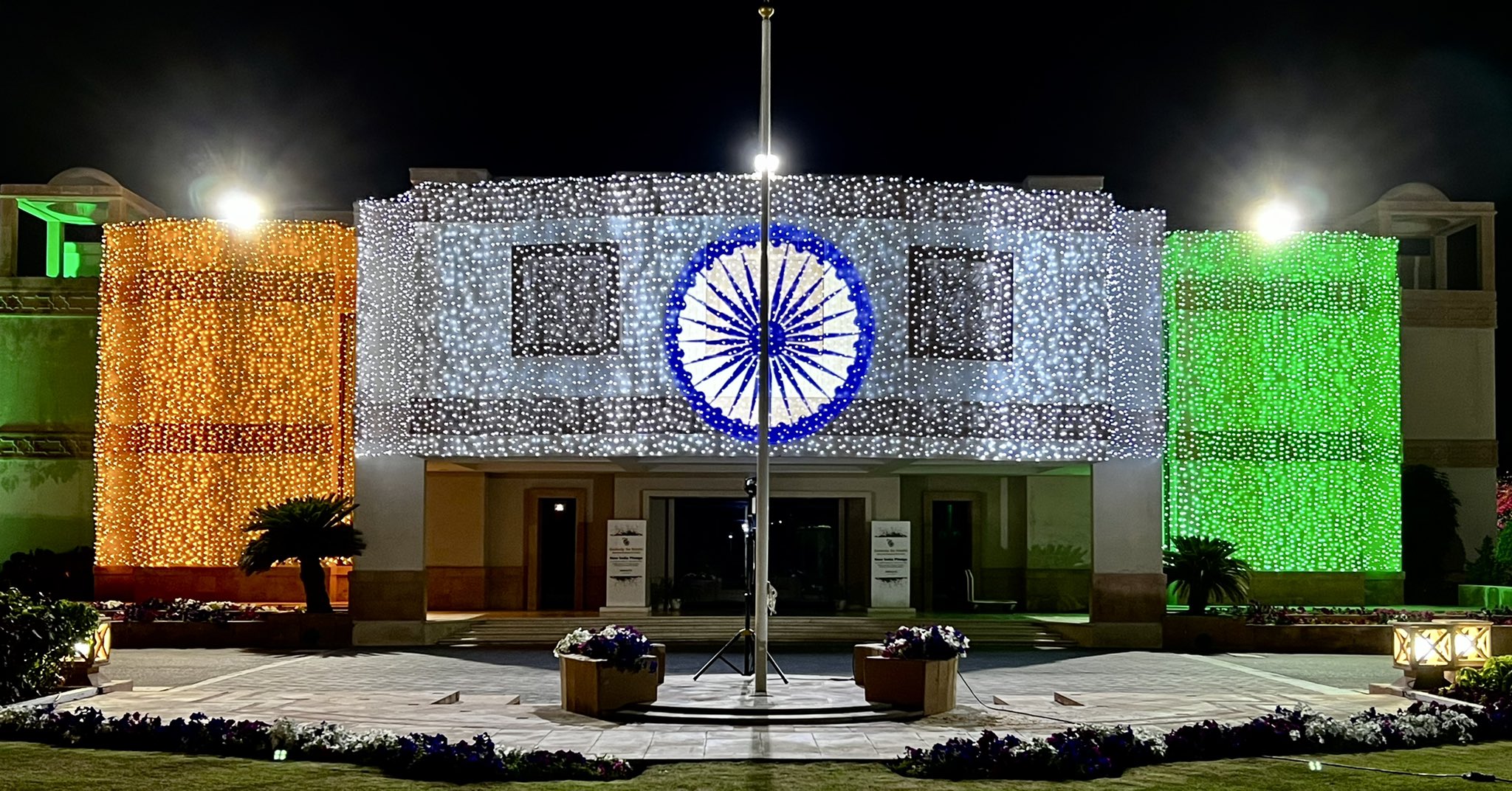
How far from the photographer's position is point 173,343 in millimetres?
29484

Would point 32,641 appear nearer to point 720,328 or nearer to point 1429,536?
point 720,328

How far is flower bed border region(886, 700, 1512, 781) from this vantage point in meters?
12.1

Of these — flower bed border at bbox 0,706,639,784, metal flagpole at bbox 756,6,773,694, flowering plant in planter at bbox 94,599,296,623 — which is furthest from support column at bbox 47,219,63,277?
metal flagpole at bbox 756,6,773,694

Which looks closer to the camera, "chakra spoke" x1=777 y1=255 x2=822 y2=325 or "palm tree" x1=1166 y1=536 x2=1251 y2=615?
"chakra spoke" x1=777 y1=255 x2=822 y2=325

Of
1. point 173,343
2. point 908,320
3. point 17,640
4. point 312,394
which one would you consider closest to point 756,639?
point 17,640

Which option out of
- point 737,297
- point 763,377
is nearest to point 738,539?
point 737,297

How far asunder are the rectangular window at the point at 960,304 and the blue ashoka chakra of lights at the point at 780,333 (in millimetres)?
971

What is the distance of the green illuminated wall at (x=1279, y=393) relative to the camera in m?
30.6

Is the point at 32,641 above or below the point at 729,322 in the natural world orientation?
below

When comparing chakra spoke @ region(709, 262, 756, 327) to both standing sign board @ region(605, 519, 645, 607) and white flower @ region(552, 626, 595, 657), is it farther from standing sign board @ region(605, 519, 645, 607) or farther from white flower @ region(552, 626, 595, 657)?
white flower @ region(552, 626, 595, 657)

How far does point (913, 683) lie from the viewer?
635 inches

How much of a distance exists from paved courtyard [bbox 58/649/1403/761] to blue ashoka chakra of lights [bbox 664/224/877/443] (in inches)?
178

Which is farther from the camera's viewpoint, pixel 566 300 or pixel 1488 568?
pixel 1488 568

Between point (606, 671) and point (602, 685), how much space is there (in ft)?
0.51
